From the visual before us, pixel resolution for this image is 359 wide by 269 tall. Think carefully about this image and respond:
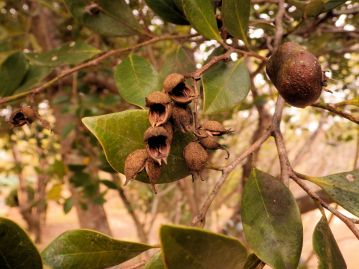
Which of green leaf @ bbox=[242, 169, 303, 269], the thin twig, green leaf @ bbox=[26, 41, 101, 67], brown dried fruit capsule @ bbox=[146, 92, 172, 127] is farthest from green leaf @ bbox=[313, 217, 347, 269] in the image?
green leaf @ bbox=[26, 41, 101, 67]

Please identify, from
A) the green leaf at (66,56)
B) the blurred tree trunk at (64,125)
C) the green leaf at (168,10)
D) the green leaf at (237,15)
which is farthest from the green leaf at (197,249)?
the blurred tree trunk at (64,125)

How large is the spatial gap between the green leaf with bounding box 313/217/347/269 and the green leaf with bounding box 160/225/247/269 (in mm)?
155

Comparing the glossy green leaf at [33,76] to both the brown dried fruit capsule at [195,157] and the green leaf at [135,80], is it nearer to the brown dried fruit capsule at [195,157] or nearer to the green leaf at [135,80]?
the green leaf at [135,80]

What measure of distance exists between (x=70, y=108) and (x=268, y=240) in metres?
1.11

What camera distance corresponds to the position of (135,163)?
0.47 meters

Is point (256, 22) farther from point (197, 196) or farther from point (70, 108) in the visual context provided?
point (197, 196)

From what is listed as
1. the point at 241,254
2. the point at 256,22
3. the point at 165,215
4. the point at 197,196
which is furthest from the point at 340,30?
the point at 165,215

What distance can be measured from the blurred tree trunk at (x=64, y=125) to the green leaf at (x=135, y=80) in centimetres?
96

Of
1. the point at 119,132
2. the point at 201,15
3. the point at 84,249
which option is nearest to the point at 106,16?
the point at 201,15

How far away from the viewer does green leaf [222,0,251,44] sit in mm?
593

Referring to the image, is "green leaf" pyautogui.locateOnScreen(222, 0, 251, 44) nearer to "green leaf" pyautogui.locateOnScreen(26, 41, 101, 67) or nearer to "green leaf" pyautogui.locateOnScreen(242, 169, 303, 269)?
"green leaf" pyautogui.locateOnScreen(242, 169, 303, 269)

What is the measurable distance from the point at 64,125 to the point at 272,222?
1462 mm

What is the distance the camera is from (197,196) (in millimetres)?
2098

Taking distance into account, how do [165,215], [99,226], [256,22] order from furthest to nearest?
[165,215], [99,226], [256,22]
